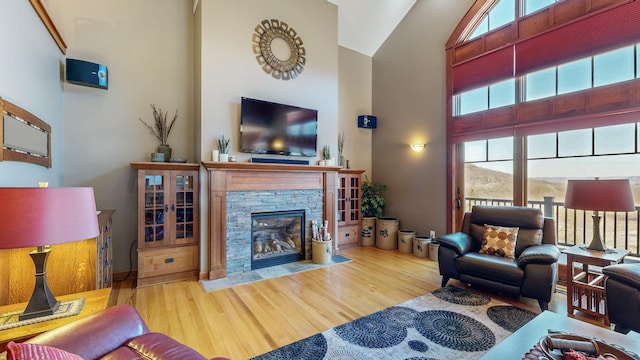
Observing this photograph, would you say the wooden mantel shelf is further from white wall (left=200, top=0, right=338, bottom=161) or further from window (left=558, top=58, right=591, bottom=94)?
window (left=558, top=58, right=591, bottom=94)

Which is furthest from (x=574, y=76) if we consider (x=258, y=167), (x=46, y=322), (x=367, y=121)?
(x=46, y=322)

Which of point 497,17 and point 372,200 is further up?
point 497,17

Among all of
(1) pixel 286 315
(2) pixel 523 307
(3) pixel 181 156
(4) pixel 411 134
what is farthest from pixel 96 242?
(4) pixel 411 134

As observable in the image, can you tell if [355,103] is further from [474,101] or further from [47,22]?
[47,22]

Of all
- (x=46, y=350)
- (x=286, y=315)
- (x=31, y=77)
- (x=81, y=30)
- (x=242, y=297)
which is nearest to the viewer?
(x=46, y=350)

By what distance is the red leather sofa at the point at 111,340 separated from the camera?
114 centimetres

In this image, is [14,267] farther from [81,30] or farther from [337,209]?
[337,209]

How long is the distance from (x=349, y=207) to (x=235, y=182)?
236 cm

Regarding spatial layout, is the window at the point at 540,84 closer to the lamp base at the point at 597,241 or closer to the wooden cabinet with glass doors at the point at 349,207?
the lamp base at the point at 597,241

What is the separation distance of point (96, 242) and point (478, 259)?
3.67 meters

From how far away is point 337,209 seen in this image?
16.8ft

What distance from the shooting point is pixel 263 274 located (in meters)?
3.79

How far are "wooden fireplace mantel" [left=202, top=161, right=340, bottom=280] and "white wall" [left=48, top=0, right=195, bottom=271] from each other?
75 centimetres

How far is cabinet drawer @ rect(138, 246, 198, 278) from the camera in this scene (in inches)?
132
